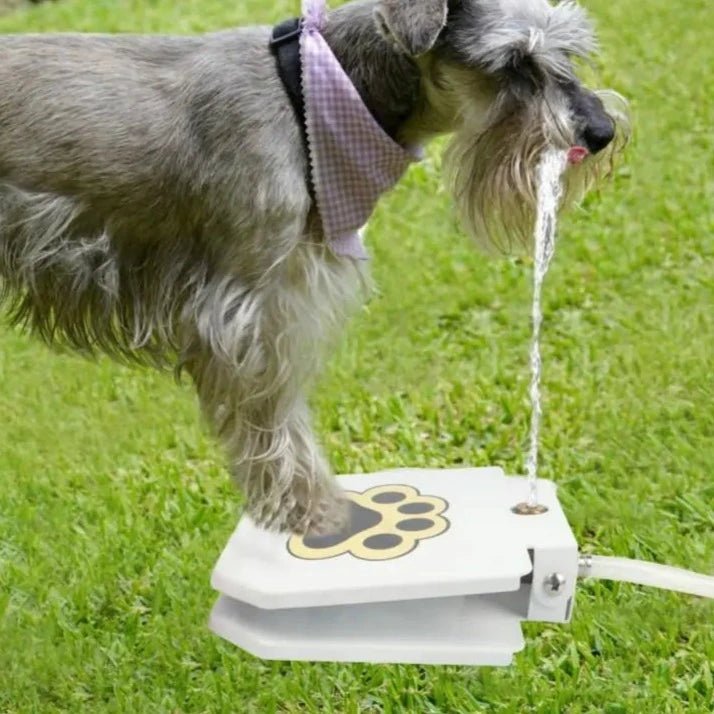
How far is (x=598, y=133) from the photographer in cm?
373

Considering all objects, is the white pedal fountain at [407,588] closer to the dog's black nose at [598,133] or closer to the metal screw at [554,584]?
the metal screw at [554,584]

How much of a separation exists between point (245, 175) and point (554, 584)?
1390 mm

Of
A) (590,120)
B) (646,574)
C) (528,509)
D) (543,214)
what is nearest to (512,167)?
(543,214)

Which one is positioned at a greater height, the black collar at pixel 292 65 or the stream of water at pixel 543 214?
the black collar at pixel 292 65

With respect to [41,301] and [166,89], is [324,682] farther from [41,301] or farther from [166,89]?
[166,89]

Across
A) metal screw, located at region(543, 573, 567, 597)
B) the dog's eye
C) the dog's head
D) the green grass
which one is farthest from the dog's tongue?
the green grass

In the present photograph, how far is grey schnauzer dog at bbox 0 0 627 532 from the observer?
3.77m

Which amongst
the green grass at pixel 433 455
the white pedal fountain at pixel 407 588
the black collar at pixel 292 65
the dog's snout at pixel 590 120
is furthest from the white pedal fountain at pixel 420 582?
the black collar at pixel 292 65

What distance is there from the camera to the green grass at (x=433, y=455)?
4129mm

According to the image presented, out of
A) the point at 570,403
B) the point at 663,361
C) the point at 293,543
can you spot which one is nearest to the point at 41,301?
the point at 293,543

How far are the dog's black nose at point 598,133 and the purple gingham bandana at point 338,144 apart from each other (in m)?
0.54

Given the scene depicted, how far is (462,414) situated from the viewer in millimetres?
5586

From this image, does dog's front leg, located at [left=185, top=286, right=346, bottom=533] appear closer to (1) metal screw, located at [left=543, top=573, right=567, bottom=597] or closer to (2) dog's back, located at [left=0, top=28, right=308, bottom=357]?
(2) dog's back, located at [left=0, top=28, right=308, bottom=357]

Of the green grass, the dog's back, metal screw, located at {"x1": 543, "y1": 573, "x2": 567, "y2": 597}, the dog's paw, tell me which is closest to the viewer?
metal screw, located at {"x1": 543, "y1": 573, "x2": 567, "y2": 597}
